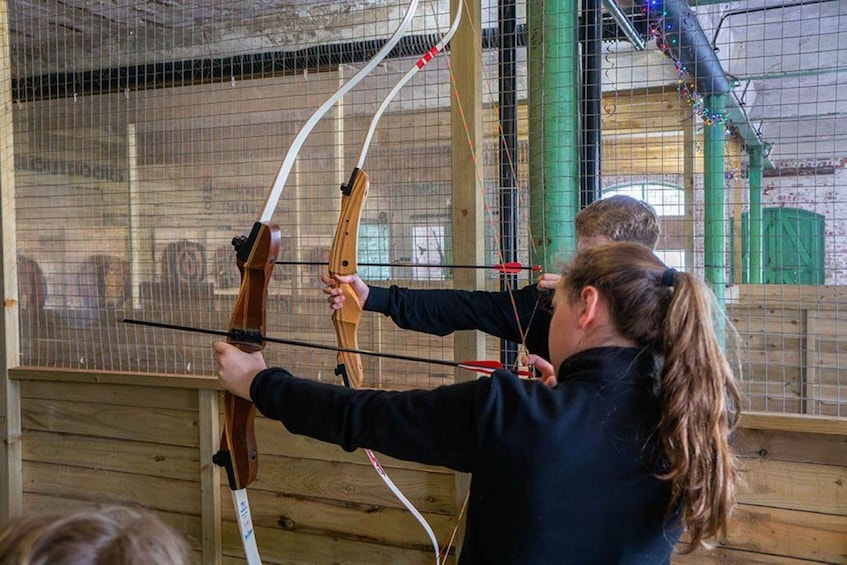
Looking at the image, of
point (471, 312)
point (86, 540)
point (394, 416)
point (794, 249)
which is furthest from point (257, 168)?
A: point (794, 249)

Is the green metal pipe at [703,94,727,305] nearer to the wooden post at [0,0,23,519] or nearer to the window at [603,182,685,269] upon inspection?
the window at [603,182,685,269]

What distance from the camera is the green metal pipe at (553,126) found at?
1.92 m

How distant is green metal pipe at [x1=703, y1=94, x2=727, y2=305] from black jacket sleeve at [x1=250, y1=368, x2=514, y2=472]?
1.36 metres

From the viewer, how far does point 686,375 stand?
87cm

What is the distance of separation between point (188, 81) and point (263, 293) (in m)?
1.43

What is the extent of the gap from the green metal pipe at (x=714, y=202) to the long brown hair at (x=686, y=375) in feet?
3.96

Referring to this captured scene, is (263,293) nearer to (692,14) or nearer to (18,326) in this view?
(18,326)

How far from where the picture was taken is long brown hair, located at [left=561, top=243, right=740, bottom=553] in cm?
87

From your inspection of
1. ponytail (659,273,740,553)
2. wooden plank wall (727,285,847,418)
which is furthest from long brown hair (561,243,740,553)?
wooden plank wall (727,285,847,418)

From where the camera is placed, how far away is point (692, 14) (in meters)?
2.37

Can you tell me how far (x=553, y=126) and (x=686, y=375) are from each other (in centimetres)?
120

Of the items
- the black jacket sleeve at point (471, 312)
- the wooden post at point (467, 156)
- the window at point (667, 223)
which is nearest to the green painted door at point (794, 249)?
the window at point (667, 223)

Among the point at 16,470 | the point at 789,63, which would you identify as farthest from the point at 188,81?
the point at 789,63

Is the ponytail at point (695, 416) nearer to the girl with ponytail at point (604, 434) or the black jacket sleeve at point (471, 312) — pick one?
the girl with ponytail at point (604, 434)
